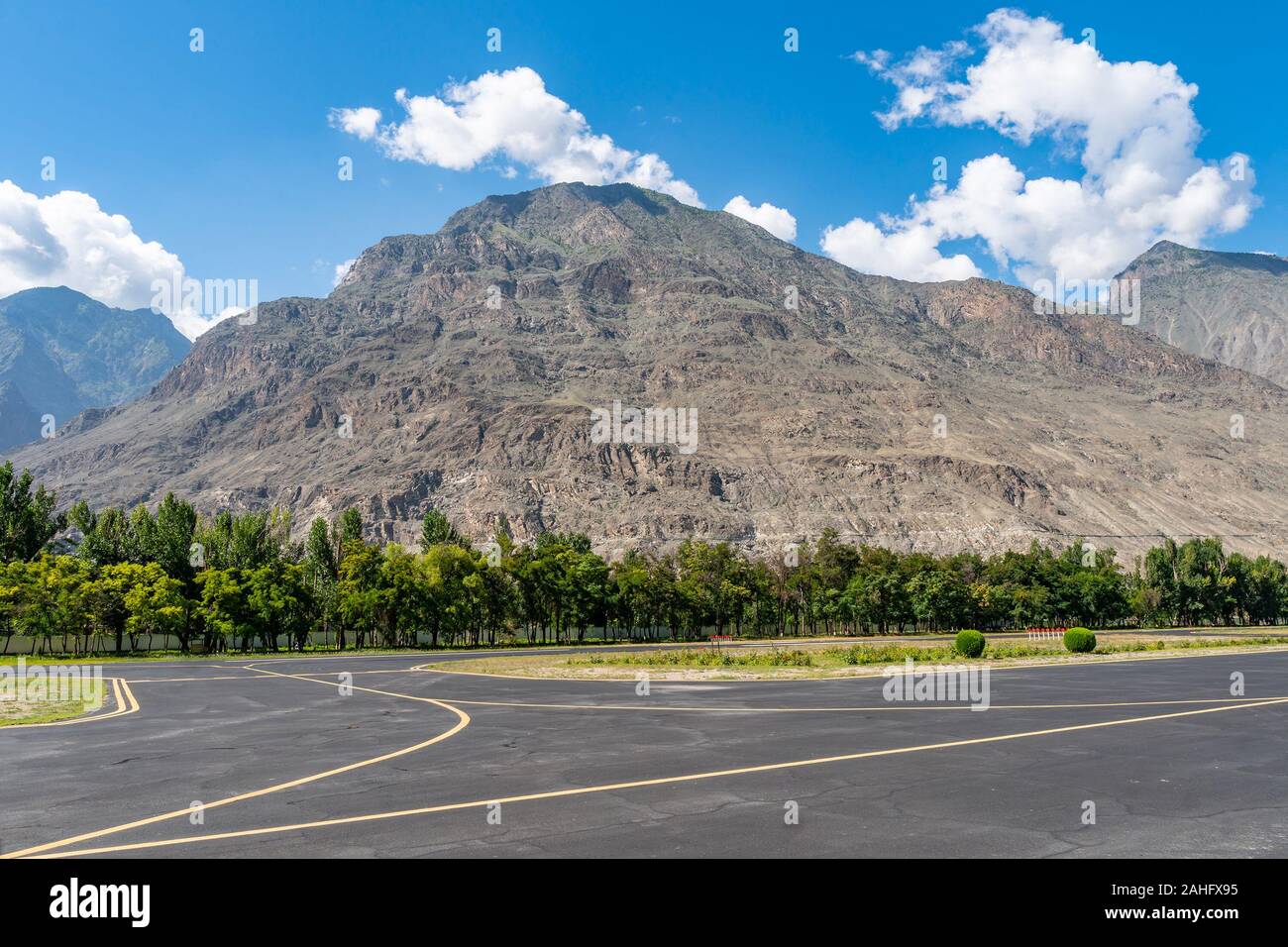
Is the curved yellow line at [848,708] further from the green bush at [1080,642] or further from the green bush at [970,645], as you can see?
the green bush at [1080,642]

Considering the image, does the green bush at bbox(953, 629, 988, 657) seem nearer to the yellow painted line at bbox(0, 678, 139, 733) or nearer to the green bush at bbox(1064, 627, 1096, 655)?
the green bush at bbox(1064, 627, 1096, 655)

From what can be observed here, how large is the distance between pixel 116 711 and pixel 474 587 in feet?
180

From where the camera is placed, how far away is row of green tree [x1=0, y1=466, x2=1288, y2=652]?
68.1 m

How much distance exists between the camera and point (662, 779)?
13.6 meters

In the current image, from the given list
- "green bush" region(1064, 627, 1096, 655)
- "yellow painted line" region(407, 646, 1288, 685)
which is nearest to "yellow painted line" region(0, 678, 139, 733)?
"yellow painted line" region(407, 646, 1288, 685)

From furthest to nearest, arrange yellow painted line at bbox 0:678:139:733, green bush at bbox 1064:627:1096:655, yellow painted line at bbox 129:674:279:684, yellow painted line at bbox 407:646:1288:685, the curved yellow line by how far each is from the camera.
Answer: green bush at bbox 1064:627:1096:655 < yellow painted line at bbox 129:674:279:684 < yellow painted line at bbox 407:646:1288:685 < the curved yellow line < yellow painted line at bbox 0:678:139:733

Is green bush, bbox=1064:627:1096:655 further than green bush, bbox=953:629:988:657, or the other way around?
green bush, bbox=1064:627:1096:655

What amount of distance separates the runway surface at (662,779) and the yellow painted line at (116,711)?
0.39m

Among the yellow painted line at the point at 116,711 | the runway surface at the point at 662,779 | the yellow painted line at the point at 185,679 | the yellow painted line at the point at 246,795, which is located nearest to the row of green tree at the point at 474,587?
the yellow painted line at the point at 185,679

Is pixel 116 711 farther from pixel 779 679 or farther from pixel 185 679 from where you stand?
pixel 779 679

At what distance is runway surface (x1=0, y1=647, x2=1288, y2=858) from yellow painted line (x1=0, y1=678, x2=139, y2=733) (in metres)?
0.39
